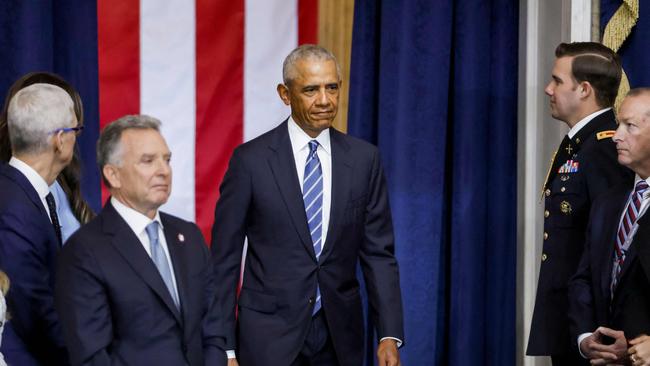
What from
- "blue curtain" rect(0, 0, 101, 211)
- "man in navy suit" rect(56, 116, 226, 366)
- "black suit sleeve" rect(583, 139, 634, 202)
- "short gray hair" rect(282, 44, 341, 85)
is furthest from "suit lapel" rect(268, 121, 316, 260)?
"blue curtain" rect(0, 0, 101, 211)

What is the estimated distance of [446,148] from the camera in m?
5.27

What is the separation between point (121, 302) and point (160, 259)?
0.61 ft

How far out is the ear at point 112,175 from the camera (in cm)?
307

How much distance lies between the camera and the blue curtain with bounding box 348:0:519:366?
5.10 metres

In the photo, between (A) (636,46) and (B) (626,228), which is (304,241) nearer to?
(B) (626,228)

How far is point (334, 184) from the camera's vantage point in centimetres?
371

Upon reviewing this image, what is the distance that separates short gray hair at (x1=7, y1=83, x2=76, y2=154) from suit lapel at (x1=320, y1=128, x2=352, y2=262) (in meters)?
0.93

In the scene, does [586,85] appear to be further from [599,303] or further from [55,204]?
[55,204]

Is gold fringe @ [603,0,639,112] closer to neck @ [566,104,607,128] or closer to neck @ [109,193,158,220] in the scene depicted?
neck @ [566,104,607,128]

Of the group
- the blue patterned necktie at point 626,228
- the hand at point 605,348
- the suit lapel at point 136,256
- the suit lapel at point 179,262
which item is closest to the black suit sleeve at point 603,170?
the blue patterned necktie at point 626,228

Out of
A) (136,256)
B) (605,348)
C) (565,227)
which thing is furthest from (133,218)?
(565,227)

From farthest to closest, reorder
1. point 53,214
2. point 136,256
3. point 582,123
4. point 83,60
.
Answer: point 83,60 < point 582,123 < point 53,214 < point 136,256

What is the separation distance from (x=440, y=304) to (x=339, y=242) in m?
1.71

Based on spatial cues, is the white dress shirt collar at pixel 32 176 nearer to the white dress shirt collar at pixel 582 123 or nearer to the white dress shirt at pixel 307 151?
the white dress shirt at pixel 307 151
